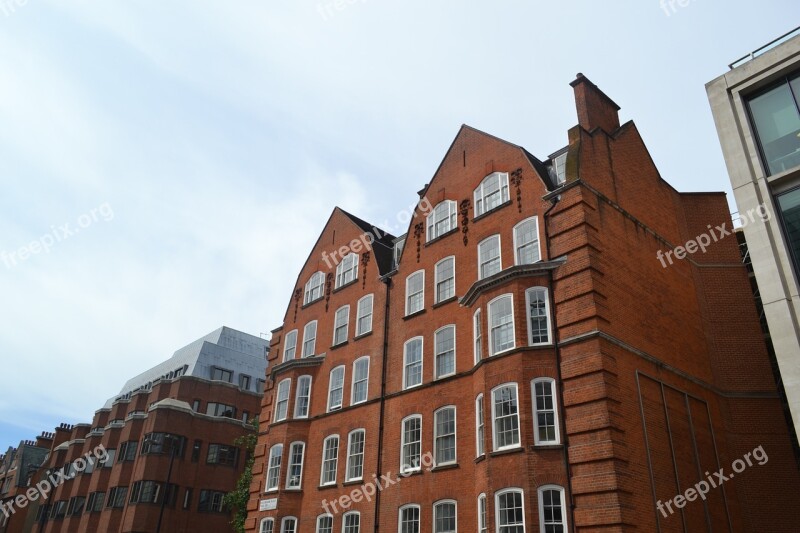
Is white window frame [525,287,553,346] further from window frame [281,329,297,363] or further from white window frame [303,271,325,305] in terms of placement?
window frame [281,329,297,363]

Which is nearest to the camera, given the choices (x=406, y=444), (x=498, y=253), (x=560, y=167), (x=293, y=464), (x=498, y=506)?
(x=498, y=506)

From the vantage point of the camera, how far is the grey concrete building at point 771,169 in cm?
1786

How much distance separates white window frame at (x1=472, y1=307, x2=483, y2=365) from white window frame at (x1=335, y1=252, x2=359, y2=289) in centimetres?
1052

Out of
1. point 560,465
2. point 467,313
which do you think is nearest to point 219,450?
point 467,313

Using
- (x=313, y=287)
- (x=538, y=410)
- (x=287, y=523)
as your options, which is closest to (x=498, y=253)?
(x=538, y=410)

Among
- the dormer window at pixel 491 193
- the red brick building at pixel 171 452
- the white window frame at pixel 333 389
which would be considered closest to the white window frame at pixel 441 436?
the white window frame at pixel 333 389

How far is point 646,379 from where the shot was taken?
21.9m

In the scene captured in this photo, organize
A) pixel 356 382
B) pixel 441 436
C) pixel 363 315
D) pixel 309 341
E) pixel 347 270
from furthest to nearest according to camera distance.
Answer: pixel 309 341, pixel 347 270, pixel 363 315, pixel 356 382, pixel 441 436

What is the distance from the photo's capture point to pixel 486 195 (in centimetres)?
2795

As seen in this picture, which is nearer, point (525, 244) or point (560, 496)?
point (560, 496)

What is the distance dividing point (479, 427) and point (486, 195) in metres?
10.3

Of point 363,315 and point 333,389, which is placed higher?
point 363,315

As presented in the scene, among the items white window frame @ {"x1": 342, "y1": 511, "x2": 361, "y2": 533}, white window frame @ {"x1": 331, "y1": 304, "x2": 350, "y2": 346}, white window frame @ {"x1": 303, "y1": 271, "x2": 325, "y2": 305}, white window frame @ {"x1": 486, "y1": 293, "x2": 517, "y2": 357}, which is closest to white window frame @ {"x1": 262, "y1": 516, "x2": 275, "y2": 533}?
white window frame @ {"x1": 342, "y1": 511, "x2": 361, "y2": 533}

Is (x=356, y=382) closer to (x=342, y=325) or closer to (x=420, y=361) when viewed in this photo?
(x=342, y=325)
